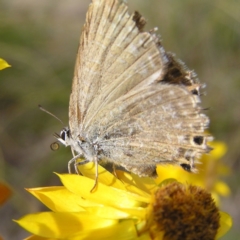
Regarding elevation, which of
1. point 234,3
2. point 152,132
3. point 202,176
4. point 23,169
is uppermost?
point 234,3

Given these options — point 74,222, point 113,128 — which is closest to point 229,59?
point 113,128

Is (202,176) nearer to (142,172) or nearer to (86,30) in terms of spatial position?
(142,172)

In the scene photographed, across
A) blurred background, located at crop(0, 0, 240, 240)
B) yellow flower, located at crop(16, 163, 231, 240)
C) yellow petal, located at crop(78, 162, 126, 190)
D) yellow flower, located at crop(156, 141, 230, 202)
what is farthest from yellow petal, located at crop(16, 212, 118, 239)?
blurred background, located at crop(0, 0, 240, 240)

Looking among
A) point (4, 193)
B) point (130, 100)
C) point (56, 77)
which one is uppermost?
point (130, 100)

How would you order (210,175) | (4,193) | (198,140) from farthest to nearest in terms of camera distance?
(210,175)
(198,140)
(4,193)

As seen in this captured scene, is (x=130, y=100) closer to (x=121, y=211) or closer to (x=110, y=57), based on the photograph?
(x=110, y=57)

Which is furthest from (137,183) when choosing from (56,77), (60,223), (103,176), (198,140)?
(56,77)
